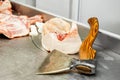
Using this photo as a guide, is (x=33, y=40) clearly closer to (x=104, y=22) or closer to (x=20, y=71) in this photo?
(x=20, y=71)

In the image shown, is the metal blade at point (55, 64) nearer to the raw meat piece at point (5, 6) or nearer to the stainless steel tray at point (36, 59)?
the stainless steel tray at point (36, 59)

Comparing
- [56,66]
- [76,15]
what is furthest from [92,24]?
[76,15]

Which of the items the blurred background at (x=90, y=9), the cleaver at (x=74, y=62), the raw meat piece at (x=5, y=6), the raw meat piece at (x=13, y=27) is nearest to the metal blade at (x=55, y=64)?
the cleaver at (x=74, y=62)

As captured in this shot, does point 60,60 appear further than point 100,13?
No

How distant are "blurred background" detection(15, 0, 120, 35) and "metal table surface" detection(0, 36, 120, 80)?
1.71ft

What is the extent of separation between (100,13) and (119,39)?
26.7 inches

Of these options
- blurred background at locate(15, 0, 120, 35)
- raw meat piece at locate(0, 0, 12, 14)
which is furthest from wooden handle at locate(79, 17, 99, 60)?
raw meat piece at locate(0, 0, 12, 14)

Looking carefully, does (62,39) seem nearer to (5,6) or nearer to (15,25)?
(15,25)

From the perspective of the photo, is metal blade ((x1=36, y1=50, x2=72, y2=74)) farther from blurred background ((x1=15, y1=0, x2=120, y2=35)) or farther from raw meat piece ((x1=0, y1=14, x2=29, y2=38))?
blurred background ((x1=15, y1=0, x2=120, y2=35))

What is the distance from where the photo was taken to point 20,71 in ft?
2.46

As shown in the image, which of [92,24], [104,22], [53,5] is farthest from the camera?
[53,5]

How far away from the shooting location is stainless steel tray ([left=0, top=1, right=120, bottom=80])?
2.38ft

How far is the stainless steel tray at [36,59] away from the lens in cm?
72

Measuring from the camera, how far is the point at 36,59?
0.84 metres
